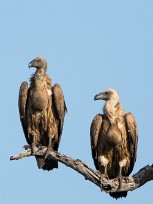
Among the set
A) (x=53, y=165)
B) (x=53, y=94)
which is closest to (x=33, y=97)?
(x=53, y=94)

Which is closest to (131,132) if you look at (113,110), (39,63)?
(113,110)

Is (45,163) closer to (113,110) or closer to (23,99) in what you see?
Result: (23,99)

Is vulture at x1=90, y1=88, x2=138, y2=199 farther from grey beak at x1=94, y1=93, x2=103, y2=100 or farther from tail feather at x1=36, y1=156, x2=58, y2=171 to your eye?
tail feather at x1=36, y1=156, x2=58, y2=171

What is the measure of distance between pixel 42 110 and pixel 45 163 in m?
1.03

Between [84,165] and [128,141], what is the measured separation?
184 cm

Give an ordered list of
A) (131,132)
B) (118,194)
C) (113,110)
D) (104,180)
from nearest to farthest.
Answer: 1. (104,180)
2. (118,194)
3. (131,132)
4. (113,110)

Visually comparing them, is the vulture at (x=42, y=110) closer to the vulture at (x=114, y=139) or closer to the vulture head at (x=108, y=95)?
the vulture head at (x=108, y=95)

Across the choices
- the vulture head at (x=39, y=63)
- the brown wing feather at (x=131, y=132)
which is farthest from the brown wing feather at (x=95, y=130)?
the vulture head at (x=39, y=63)

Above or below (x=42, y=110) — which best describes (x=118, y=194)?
below

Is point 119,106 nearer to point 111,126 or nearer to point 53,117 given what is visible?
point 111,126

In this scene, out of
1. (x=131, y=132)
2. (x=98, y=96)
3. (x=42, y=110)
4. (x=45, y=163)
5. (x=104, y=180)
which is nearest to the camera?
(x=104, y=180)

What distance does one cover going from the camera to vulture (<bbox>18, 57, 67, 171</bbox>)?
53.8 ft

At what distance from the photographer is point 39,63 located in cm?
1683

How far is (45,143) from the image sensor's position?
16.8m
